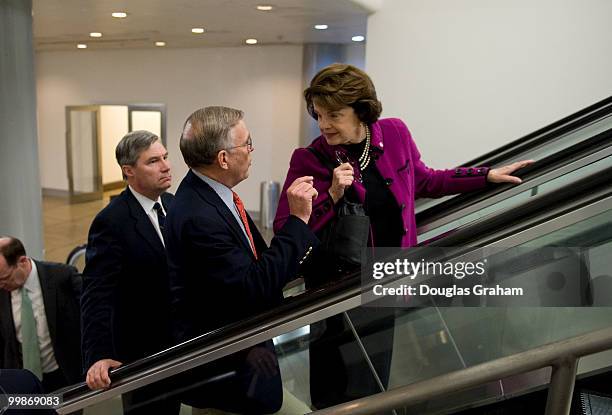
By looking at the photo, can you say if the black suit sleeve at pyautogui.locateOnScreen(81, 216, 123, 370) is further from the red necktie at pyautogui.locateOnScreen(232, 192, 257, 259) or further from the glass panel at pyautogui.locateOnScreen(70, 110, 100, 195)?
the glass panel at pyautogui.locateOnScreen(70, 110, 100, 195)

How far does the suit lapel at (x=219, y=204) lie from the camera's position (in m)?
1.91

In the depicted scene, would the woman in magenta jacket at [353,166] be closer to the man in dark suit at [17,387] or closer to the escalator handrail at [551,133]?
the escalator handrail at [551,133]

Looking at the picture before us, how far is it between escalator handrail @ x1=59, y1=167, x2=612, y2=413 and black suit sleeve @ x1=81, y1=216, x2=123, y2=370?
0.80 ft

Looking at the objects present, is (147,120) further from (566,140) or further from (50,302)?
(566,140)

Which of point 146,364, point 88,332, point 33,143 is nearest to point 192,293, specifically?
point 146,364

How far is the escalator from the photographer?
4.55ft

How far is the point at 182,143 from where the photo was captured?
199cm

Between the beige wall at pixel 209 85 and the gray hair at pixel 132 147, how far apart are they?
26.6 ft

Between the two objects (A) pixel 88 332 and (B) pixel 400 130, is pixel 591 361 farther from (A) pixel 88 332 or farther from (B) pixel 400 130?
(A) pixel 88 332

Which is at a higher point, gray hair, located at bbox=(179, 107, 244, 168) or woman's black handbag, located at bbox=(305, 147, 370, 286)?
gray hair, located at bbox=(179, 107, 244, 168)

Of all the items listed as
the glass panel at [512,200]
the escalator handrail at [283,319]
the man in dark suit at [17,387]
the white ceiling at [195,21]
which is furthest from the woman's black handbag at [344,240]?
the white ceiling at [195,21]

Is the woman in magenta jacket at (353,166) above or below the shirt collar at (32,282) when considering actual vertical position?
above

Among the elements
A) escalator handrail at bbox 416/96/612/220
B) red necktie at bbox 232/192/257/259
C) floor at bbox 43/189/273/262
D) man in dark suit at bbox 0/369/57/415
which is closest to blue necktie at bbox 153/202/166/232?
red necktie at bbox 232/192/257/259

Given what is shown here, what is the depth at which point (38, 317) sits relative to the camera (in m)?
3.50
